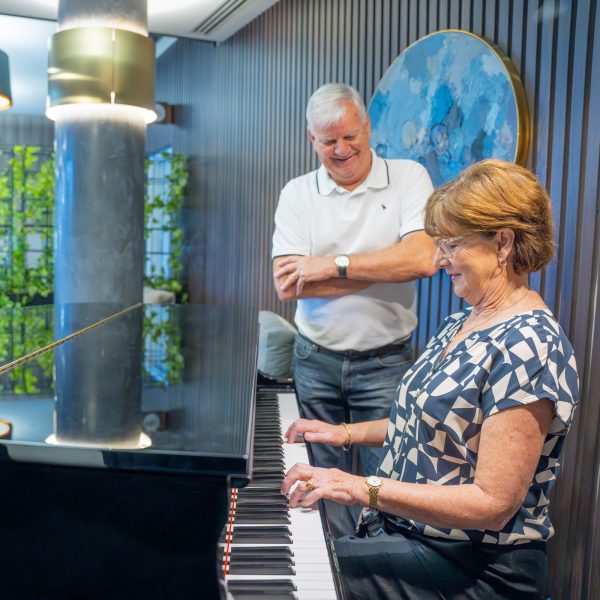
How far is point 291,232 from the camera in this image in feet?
8.27

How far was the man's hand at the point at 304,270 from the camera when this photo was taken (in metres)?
2.31

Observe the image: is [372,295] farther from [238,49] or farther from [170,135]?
[170,135]

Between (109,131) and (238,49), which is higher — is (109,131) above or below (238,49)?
below

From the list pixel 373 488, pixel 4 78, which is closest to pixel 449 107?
pixel 4 78

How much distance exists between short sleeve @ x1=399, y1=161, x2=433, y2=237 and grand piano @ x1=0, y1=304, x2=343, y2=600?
1.08 m

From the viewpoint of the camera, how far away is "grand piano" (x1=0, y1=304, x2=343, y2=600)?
958mm

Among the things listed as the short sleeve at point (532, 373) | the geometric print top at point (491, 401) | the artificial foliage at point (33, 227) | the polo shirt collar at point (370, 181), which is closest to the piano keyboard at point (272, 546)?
the geometric print top at point (491, 401)

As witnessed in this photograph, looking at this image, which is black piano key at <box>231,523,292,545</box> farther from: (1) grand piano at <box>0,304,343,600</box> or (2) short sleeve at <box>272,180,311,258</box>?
(2) short sleeve at <box>272,180,311,258</box>

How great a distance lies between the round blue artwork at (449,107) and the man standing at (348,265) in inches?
20.4

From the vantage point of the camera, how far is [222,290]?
21.7 feet

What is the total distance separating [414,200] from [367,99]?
66.0 inches

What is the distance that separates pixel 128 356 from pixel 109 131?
195 cm

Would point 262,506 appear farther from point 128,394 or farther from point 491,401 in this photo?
point 491,401

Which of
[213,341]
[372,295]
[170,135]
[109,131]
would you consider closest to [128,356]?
[213,341]
